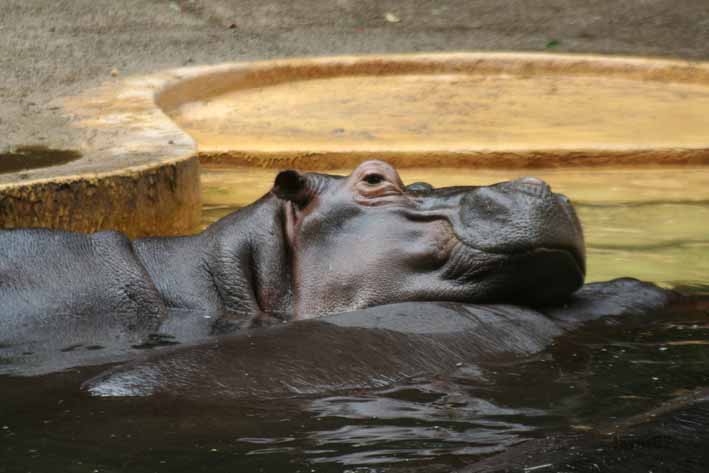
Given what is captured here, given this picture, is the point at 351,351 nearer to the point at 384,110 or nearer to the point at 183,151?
the point at 183,151

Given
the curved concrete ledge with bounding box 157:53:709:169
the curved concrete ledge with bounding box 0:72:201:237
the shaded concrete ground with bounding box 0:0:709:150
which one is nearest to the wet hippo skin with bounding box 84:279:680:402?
the curved concrete ledge with bounding box 0:72:201:237

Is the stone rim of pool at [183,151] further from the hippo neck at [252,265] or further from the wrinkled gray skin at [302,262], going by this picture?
the hippo neck at [252,265]

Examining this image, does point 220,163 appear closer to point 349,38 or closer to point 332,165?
point 332,165

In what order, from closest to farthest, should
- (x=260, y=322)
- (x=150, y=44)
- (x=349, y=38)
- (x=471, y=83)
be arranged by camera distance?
(x=260, y=322)
(x=471, y=83)
(x=150, y=44)
(x=349, y=38)

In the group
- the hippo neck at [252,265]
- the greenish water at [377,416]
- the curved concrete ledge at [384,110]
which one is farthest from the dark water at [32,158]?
the curved concrete ledge at [384,110]

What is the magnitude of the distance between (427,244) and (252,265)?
1.63 ft

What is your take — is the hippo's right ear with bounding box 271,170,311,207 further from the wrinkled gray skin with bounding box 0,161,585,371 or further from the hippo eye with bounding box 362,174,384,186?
the hippo eye with bounding box 362,174,384,186

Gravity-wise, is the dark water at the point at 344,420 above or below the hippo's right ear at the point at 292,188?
below

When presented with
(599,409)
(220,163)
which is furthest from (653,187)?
(599,409)

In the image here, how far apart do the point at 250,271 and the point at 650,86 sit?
674 cm

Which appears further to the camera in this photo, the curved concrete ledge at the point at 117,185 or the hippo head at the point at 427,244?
the curved concrete ledge at the point at 117,185

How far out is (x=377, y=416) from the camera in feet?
8.52

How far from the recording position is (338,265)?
11.4 feet

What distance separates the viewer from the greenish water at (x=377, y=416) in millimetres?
2242
